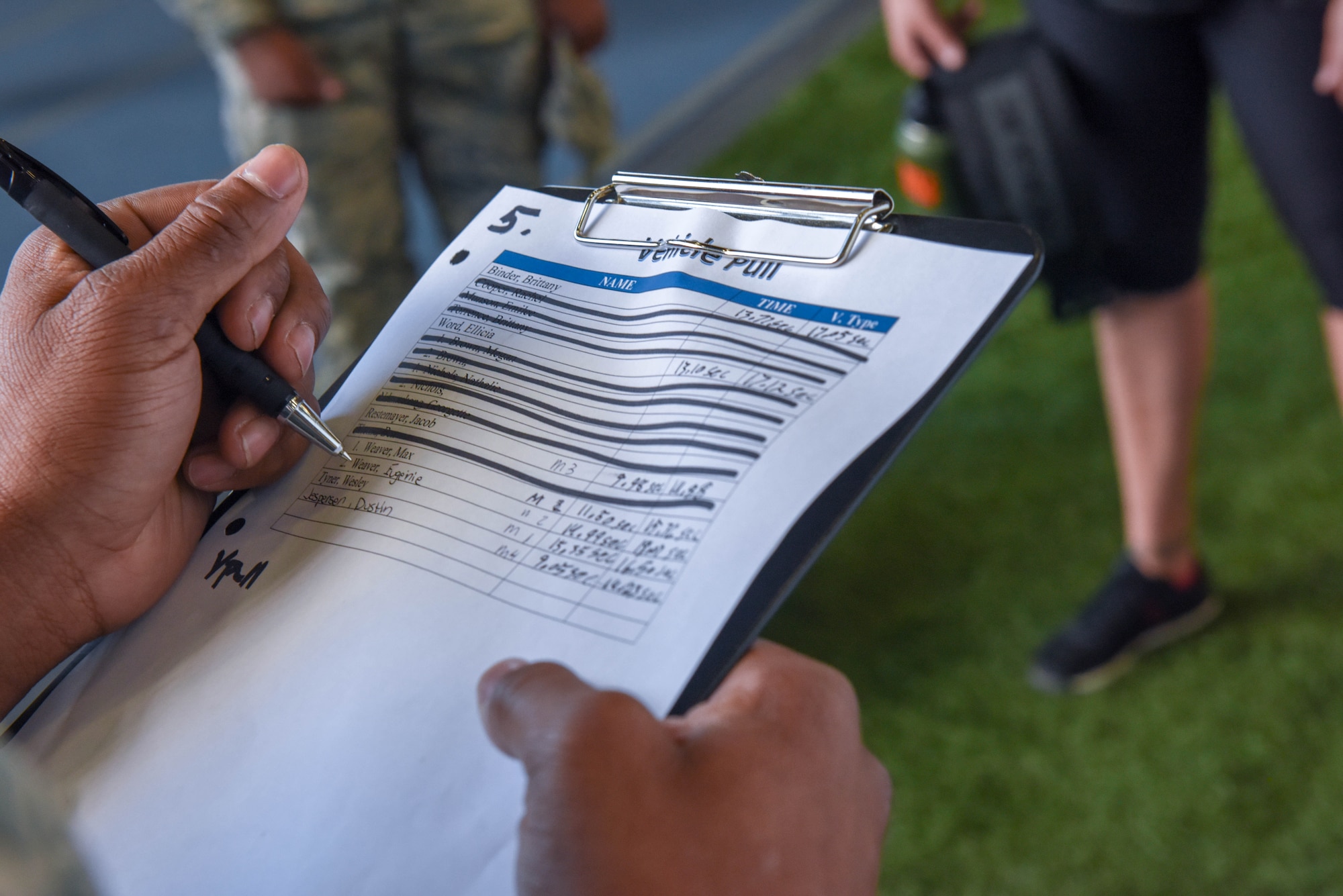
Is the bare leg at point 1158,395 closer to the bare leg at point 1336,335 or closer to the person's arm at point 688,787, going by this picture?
the bare leg at point 1336,335

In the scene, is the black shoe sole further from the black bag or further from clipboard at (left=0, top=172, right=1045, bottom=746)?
clipboard at (left=0, top=172, right=1045, bottom=746)

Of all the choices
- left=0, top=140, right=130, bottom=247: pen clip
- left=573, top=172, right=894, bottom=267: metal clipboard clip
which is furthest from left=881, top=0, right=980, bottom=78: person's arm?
left=0, top=140, right=130, bottom=247: pen clip

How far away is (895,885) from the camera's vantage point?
1090mm

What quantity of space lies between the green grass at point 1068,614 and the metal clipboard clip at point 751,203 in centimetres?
83

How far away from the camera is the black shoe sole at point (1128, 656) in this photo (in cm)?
124

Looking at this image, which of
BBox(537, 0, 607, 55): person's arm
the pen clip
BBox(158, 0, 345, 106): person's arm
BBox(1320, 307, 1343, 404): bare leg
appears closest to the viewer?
the pen clip

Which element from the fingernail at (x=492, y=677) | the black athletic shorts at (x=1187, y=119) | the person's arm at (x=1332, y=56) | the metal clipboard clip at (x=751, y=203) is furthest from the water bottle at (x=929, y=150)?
the fingernail at (x=492, y=677)

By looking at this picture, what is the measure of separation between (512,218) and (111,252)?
0.71 feet

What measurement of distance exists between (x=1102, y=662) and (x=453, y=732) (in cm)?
106

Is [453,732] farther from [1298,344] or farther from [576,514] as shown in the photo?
[1298,344]

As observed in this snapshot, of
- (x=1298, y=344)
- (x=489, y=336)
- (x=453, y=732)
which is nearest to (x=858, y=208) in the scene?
(x=489, y=336)

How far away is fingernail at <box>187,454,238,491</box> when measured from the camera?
0.55 meters

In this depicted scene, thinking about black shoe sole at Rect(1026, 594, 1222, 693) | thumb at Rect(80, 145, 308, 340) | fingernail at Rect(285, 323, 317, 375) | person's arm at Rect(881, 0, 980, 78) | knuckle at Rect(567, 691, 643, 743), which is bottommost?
black shoe sole at Rect(1026, 594, 1222, 693)

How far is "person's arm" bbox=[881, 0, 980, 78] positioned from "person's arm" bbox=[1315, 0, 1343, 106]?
11.8 inches
